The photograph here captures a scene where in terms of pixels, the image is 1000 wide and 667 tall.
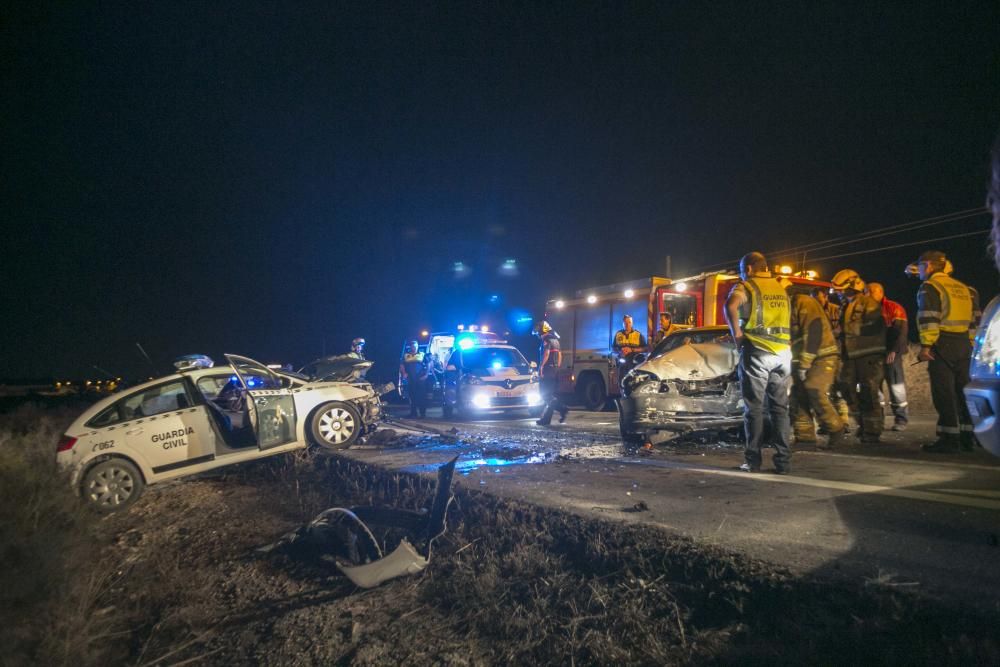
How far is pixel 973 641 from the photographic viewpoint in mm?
1978

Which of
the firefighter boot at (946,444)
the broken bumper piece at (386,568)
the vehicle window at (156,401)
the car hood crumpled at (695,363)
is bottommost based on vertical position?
the broken bumper piece at (386,568)

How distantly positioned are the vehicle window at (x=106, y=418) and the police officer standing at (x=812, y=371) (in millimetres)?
7867

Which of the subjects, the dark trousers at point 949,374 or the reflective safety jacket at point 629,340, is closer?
the dark trousers at point 949,374

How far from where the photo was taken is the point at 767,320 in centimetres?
517

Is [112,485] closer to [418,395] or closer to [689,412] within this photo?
[689,412]

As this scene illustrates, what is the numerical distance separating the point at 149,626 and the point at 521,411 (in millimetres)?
8724

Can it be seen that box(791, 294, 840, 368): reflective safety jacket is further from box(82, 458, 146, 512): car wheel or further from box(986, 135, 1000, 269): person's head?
box(82, 458, 146, 512): car wheel

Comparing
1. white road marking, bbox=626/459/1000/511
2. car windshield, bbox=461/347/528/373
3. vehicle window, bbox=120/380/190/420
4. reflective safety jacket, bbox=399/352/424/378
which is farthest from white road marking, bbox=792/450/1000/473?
reflective safety jacket, bbox=399/352/424/378

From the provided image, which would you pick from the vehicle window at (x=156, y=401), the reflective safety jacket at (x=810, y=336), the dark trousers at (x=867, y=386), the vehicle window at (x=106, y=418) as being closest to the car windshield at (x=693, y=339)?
the reflective safety jacket at (x=810, y=336)

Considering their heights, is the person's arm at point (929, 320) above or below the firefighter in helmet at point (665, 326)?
below

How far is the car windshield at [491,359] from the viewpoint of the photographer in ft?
39.3

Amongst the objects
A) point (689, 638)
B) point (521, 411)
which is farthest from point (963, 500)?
point (521, 411)

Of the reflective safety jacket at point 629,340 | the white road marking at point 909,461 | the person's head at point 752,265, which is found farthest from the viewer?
the reflective safety jacket at point 629,340

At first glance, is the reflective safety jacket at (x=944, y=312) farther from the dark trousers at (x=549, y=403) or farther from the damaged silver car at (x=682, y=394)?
the dark trousers at (x=549, y=403)
